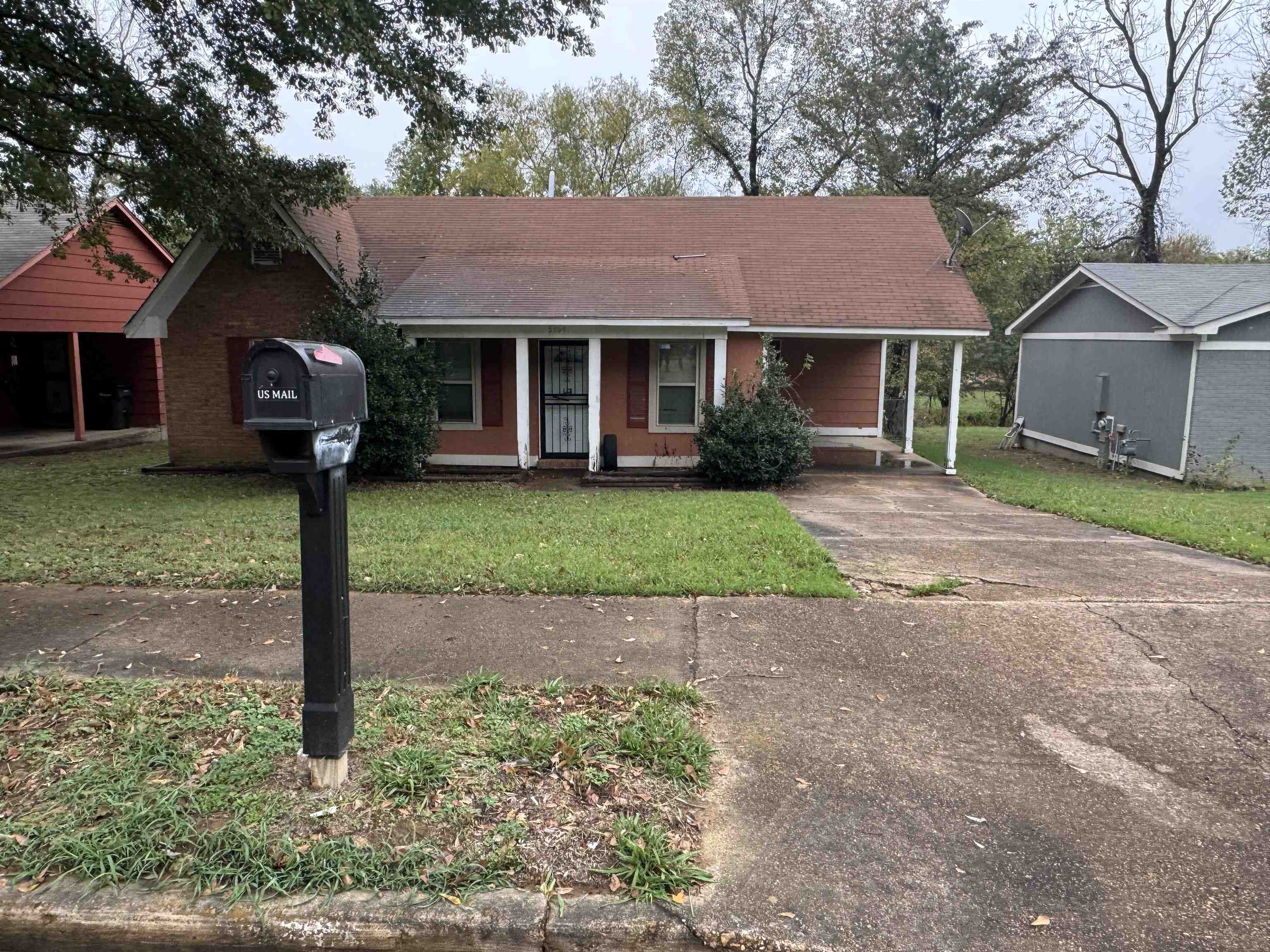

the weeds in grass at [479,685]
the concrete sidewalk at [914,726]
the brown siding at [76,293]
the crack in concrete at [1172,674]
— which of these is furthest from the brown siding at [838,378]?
the brown siding at [76,293]

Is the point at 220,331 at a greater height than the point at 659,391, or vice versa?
the point at 220,331

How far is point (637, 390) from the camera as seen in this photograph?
45.5ft

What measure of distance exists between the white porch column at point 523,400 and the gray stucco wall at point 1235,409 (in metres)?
10.8

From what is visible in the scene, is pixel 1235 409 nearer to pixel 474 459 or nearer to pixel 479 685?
pixel 474 459

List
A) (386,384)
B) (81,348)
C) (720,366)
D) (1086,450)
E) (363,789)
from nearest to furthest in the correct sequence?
(363,789), (386,384), (720,366), (1086,450), (81,348)

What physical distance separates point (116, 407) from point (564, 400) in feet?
40.1

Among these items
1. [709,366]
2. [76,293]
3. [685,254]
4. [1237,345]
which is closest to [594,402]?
[709,366]

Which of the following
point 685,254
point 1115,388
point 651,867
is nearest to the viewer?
point 651,867

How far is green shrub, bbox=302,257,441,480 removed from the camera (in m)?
11.8

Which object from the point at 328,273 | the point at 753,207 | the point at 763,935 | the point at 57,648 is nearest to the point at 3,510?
the point at 328,273

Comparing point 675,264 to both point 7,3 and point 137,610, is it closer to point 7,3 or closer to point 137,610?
point 7,3

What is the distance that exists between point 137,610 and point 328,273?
26.8 feet

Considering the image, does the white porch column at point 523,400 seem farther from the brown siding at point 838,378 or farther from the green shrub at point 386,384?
the brown siding at point 838,378

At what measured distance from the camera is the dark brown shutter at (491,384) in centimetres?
1395
